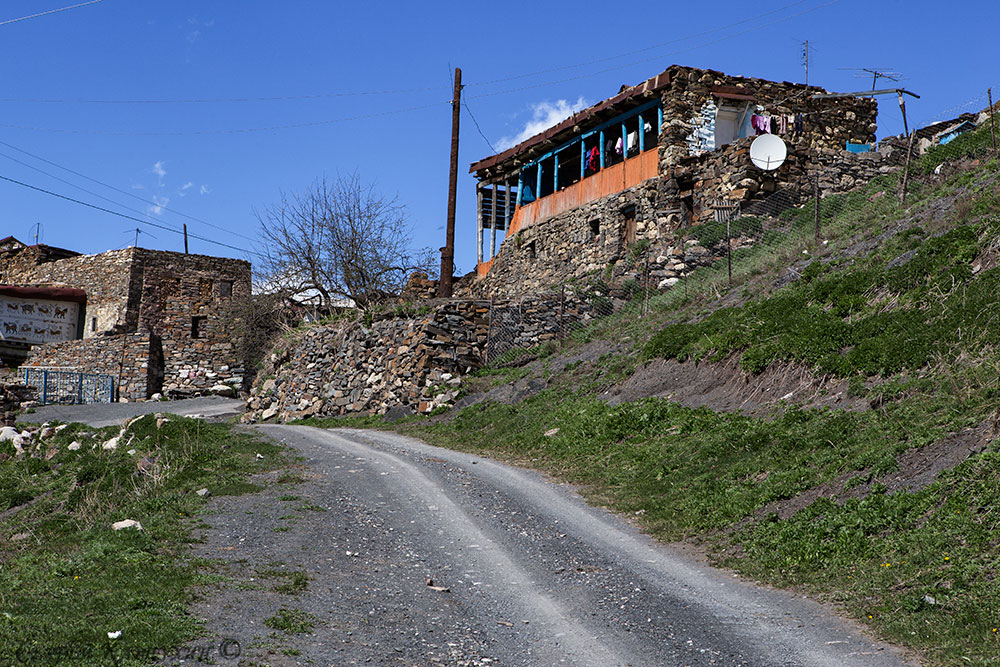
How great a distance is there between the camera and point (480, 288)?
3741cm

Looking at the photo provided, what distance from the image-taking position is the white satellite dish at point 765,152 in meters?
25.8

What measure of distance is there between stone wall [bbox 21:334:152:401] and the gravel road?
3205 centimetres

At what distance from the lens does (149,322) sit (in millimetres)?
43812

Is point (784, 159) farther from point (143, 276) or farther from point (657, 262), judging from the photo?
point (143, 276)

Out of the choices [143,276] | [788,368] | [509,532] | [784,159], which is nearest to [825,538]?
[509,532]

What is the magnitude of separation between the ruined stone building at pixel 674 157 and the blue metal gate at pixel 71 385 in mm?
21359

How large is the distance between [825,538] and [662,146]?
21.4 m

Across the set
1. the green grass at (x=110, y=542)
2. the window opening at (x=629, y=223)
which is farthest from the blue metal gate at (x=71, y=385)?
the window opening at (x=629, y=223)

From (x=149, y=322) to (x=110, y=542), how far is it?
37833mm

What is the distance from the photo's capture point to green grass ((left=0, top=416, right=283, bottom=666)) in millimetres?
5871

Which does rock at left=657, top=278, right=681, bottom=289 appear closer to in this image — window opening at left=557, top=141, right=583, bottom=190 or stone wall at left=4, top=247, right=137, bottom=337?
window opening at left=557, top=141, right=583, bottom=190

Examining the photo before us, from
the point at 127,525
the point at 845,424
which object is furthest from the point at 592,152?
the point at 127,525

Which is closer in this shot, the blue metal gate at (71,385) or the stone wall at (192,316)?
the blue metal gate at (71,385)

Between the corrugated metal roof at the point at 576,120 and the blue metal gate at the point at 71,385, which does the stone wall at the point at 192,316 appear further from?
the corrugated metal roof at the point at 576,120
